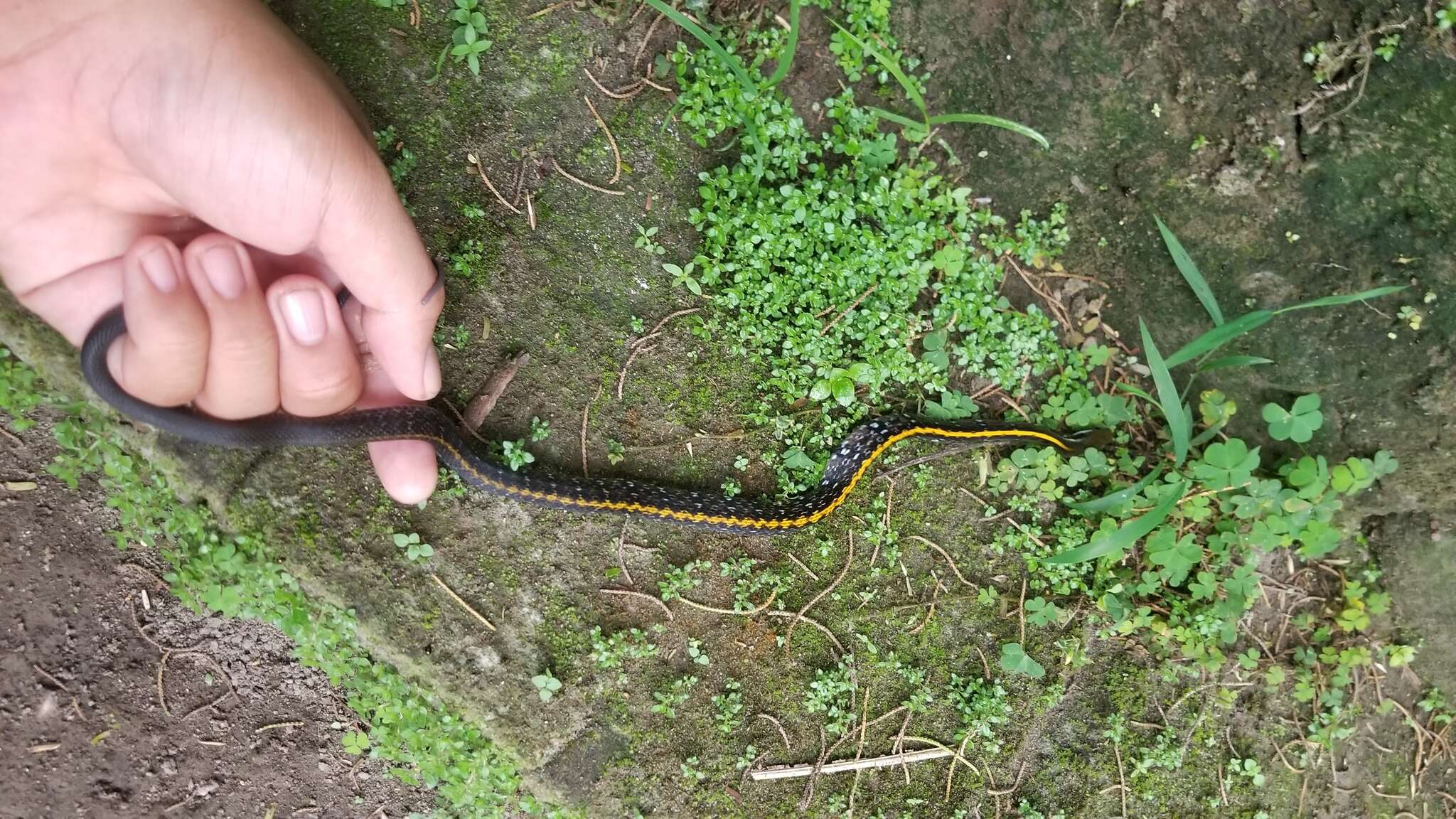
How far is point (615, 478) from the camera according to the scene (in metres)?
3.97

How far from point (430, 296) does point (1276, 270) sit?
4293mm

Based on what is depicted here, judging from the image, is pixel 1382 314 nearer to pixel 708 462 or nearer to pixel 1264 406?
pixel 1264 406

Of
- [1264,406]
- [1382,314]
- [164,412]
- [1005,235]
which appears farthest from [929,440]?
[164,412]

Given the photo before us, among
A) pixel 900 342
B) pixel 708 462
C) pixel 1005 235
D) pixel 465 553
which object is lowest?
pixel 465 553

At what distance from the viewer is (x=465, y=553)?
3.91 metres

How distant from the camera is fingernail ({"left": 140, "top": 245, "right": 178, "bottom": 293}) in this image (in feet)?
9.02

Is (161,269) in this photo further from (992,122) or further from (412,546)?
(992,122)

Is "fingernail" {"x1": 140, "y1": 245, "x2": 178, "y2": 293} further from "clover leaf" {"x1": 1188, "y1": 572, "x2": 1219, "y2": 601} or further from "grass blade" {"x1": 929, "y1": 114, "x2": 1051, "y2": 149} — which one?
"clover leaf" {"x1": 1188, "y1": 572, "x2": 1219, "y2": 601}

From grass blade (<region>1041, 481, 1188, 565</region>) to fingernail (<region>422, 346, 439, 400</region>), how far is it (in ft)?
10.7

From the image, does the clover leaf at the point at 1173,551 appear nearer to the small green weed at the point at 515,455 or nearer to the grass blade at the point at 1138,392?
the grass blade at the point at 1138,392

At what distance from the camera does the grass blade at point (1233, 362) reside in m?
3.92

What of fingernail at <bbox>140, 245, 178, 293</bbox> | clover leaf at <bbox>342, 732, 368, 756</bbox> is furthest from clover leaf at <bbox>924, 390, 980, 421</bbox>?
clover leaf at <bbox>342, 732, 368, 756</bbox>

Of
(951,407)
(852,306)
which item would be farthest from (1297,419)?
(852,306)

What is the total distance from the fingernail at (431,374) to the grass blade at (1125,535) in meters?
3.26
